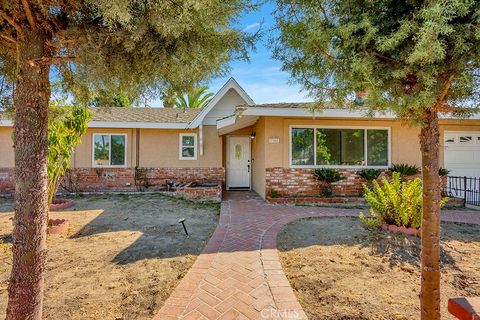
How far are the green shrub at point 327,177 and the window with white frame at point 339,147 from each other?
400 millimetres

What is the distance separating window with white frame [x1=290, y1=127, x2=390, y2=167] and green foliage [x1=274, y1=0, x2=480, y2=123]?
7216mm

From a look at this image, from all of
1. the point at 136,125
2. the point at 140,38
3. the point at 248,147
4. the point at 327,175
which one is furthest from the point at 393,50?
the point at 136,125

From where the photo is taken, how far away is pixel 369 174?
9445mm

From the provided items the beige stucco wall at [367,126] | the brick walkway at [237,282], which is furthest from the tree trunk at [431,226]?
the beige stucco wall at [367,126]

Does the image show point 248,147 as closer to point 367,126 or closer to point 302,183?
point 302,183

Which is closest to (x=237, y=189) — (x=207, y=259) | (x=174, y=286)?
(x=207, y=259)

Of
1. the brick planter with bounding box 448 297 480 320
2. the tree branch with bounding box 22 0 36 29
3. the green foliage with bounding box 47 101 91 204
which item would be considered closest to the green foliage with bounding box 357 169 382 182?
the brick planter with bounding box 448 297 480 320

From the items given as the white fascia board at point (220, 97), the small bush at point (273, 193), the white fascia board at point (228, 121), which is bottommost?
the small bush at point (273, 193)

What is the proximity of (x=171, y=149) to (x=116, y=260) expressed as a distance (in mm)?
8734

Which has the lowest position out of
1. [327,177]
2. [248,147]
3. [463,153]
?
[327,177]

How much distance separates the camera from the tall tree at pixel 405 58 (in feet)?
5.52

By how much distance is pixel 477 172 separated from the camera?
10305 millimetres

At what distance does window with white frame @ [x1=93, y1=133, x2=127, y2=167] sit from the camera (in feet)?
39.7

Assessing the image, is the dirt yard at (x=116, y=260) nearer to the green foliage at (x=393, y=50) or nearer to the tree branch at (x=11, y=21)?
the tree branch at (x=11, y=21)
